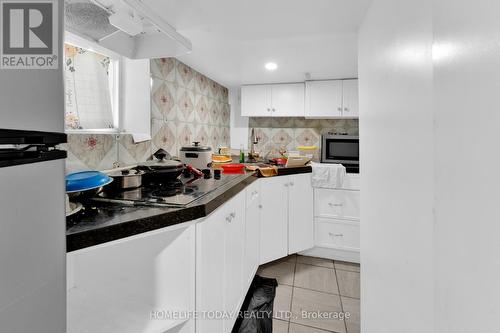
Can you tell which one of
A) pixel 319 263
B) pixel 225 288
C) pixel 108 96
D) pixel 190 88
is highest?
pixel 190 88

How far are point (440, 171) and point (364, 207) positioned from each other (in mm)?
895

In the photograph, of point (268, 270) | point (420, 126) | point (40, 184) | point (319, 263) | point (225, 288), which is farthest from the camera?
point (319, 263)

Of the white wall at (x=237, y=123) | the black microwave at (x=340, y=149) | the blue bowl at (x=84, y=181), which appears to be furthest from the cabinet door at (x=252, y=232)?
the white wall at (x=237, y=123)

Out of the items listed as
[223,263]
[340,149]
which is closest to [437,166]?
[223,263]

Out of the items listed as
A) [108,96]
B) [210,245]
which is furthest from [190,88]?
[210,245]

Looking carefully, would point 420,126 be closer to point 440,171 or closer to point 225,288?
point 440,171

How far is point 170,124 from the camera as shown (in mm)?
2285

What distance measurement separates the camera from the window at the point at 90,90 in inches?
Answer: 53.2

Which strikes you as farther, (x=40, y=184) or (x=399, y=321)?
(x=399, y=321)

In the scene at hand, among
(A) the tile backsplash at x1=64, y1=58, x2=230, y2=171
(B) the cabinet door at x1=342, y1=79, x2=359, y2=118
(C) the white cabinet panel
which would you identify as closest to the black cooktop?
(C) the white cabinet panel

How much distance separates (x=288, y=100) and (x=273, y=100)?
0.20 meters

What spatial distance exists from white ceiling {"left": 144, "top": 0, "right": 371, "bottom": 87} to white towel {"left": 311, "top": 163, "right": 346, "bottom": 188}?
3.51ft

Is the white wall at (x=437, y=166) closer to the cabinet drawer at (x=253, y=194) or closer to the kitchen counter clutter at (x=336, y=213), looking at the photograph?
the cabinet drawer at (x=253, y=194)

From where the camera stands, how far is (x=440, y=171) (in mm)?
572
